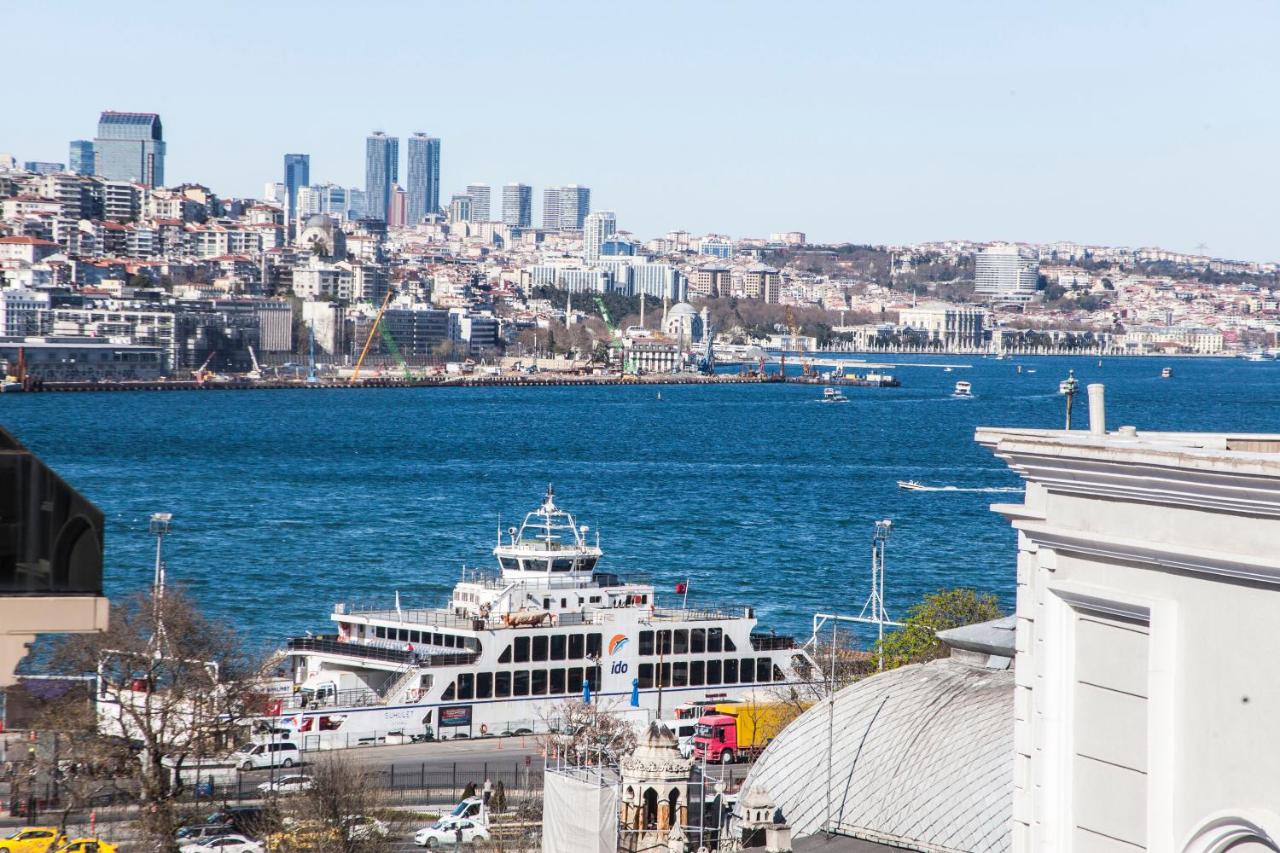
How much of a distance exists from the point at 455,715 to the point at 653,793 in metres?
5.18

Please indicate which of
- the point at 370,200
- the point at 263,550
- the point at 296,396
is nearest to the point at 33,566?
the point at 263,550

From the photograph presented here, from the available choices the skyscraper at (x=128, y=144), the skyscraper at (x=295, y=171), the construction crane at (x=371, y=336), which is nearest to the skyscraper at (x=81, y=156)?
A: the skyscraper at (x=128, y=144)

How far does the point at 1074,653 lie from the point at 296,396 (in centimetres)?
6425

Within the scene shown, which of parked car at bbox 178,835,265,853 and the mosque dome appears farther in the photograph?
parked car at bbox 178,835,265,853

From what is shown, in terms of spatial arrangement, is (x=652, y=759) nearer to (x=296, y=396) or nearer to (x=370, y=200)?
(x=296, y=396)

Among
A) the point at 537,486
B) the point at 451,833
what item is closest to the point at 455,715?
the point at 451,833

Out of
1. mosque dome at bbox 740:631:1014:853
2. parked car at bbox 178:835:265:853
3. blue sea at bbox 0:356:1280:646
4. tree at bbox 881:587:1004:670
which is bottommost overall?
blue sea at bbox 0:356:1280:646

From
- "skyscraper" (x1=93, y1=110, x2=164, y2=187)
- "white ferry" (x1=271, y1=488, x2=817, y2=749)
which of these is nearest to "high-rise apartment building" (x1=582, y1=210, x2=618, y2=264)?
"skyscraper" (x1=93, y1=110, x2=164, y2=187)

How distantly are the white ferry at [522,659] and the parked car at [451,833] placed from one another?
2.97 meters

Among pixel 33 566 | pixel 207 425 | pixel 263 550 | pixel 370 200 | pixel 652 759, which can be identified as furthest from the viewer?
pixel 370 200

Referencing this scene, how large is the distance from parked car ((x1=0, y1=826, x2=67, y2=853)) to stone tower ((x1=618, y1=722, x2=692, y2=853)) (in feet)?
6.95

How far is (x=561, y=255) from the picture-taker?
162375 mm

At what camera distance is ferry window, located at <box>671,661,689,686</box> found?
41.3 ft

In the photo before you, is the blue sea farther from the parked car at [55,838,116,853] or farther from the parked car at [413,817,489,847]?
the parked car at [55,838,116,853]
